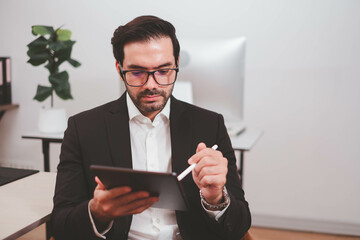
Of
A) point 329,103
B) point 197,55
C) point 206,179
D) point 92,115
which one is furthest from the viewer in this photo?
point 329,103

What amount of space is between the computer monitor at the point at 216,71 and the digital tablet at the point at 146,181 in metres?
1.09

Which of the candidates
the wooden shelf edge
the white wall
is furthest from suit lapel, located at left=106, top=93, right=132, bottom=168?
the wooden shelf edge

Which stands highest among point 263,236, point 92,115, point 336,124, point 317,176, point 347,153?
point 92,115

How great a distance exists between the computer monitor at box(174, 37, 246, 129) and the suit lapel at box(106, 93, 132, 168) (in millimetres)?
716

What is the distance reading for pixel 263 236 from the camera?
275cm

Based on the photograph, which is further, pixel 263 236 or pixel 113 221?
pixel 263 236

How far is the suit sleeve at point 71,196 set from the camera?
111 centimetres

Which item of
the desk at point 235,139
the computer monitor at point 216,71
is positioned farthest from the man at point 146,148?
the desk at point 235,139

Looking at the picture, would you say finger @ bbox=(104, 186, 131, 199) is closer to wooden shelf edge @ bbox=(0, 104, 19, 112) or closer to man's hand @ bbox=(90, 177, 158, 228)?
man's hand @ bbox=(90, 177, 158, 228)

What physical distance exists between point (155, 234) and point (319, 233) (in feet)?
6.41

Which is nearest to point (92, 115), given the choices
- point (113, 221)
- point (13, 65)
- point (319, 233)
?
point (113, 221)

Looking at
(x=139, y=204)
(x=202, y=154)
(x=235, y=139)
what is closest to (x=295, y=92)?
(x=235, y=139)

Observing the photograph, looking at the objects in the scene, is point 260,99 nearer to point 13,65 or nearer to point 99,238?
point 99,238

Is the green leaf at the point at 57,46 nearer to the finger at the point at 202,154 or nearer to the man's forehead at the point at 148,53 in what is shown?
the man's forehead at the point at 148,53
